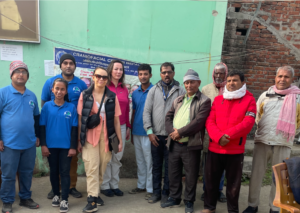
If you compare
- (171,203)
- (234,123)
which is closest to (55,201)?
(171,203)

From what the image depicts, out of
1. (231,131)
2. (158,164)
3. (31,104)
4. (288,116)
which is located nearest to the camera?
(231,131)

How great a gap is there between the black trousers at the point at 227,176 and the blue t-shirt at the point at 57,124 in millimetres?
1960

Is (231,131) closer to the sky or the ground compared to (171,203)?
closer to the sky

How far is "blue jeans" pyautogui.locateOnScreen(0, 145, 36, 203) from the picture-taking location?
10.7 feet

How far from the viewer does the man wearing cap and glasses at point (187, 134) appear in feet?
11.2

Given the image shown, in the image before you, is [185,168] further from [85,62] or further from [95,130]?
[85,62]

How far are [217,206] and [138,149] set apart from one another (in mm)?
1494

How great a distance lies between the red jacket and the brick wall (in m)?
2.46

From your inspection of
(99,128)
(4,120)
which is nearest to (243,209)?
(99,128)

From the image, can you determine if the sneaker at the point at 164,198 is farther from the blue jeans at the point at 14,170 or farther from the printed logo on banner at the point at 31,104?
the printed logo on banner at the point at 31,104

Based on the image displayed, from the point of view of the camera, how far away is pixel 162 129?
12.5ft

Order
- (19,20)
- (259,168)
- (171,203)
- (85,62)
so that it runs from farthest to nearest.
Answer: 1. (85,62)
2. (19,20)
3. (171,203)
4. (259,168)

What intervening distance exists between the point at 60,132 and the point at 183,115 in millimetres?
1701

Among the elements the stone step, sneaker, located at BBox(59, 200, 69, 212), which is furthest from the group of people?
the stone step
